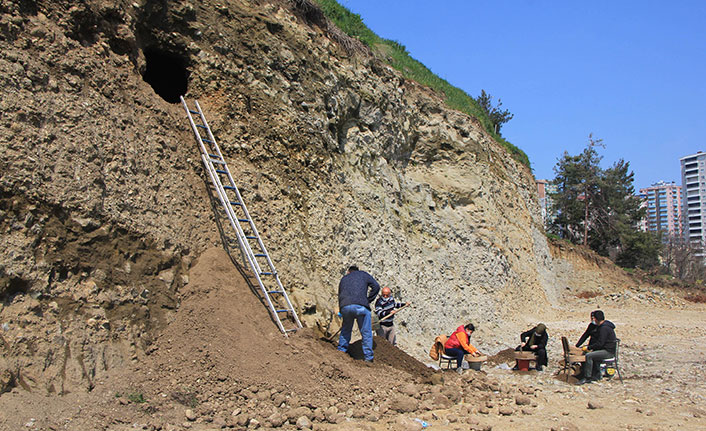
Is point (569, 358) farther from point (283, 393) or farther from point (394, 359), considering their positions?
point (283, 393)

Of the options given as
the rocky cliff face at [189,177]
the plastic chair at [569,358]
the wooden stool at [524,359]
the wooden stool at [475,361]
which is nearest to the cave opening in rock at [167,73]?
the rocky cliff face at [189,177]

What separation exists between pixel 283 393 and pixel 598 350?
17.0 ft

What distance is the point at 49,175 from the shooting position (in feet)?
20.4

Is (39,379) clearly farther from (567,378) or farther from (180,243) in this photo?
(567,378)

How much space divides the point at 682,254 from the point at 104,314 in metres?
58.3

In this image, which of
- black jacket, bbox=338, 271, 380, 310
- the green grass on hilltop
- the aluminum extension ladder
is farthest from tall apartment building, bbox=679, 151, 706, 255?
the aluminum extension ladder

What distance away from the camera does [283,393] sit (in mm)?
6016

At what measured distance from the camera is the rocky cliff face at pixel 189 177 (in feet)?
19.3

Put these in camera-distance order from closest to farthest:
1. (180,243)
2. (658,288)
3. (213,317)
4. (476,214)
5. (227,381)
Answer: (227,381)
(213,317)
(180,243)
(476,214)
(658,288)

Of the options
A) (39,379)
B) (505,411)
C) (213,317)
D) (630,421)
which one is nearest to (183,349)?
(213,317)

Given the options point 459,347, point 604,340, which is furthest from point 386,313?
point 604,340

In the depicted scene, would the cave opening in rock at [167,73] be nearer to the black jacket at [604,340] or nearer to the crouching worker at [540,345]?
the crouching worker at [540,345]

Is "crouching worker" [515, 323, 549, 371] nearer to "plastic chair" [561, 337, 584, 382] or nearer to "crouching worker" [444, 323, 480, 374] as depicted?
"plastic chair" [561, 337, 584, 382]

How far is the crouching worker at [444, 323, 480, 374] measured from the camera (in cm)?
873
